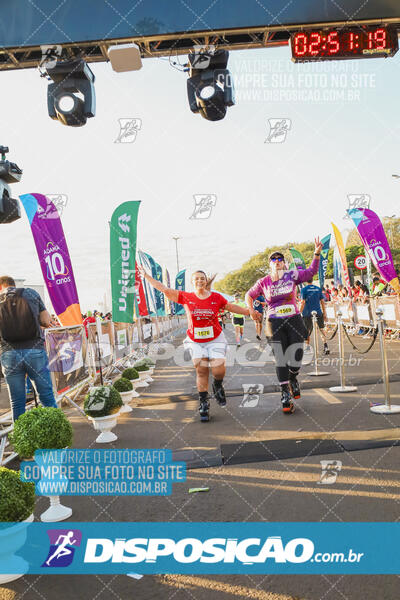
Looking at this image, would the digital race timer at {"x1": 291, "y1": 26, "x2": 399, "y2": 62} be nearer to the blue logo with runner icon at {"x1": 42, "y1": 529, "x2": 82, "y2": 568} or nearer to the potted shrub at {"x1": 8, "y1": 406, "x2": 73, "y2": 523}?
the potted shrub at {"x1": 8, "y1": 406, "x2": 73, "y2": 523}

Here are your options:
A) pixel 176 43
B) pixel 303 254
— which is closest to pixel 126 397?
pixel 176 43

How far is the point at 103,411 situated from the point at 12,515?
305 cm

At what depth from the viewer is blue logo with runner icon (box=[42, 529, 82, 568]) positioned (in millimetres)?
3237

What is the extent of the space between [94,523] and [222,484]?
1.15 metres

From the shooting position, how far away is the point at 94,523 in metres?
3.73

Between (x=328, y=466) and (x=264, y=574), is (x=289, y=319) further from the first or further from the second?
(x=264, y=574)

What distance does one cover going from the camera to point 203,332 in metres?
7.32

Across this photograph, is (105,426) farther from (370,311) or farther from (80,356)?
(370,311)

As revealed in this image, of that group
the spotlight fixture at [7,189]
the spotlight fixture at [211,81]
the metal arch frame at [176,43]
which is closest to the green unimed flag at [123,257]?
the spotlight fixture at [7,189]

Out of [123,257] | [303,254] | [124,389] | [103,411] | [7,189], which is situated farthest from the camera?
[303,254]

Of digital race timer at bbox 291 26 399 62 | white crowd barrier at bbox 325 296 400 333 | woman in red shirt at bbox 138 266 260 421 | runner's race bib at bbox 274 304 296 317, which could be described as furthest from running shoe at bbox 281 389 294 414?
white crowd barrier at bbox 325 296 400 333

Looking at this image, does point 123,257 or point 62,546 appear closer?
point 62,546

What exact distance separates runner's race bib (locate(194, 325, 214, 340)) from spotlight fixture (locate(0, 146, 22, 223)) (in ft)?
11.0

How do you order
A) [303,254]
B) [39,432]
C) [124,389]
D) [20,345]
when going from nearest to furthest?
[39,432] < [20,345] < [124,389] < [303,254]
